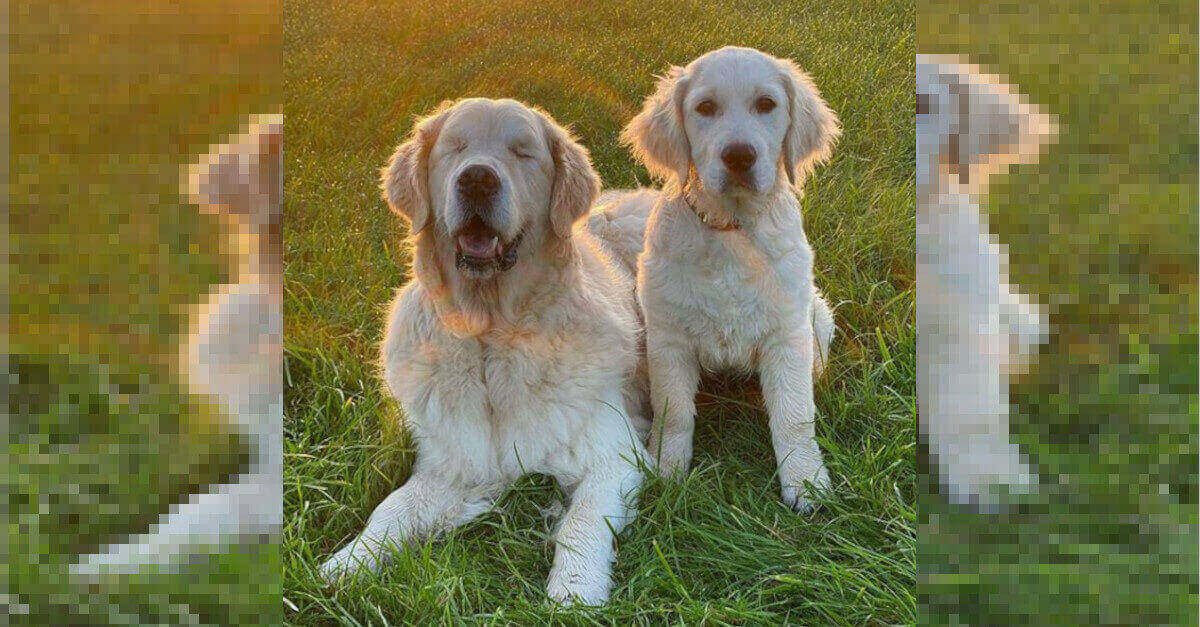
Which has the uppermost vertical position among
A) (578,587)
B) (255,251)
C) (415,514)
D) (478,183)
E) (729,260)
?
(255,251)

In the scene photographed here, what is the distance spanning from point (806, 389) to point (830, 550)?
0.63 meters

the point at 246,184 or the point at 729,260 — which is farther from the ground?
the point at 246,184

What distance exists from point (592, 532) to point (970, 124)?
1.85 metres

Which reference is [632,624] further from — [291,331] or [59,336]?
[291,331]

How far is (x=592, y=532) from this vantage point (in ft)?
8.16

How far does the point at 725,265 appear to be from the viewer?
2869mm

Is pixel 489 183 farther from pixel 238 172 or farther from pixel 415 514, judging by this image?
pixel 238 172

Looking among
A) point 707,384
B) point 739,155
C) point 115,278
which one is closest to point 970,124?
point 115,278

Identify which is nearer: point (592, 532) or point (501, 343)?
point (592, 532)

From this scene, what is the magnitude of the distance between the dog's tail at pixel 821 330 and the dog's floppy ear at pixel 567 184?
93 centimetres

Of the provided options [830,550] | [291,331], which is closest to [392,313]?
[291,331]

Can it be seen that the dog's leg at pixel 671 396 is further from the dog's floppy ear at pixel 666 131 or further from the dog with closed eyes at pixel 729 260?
the dog's floppy ear at pixel 666 131

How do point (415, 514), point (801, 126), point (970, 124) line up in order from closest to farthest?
point (970, 124) → point (415, 514) → point (801, 126)

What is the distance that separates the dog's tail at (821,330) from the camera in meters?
3.19
